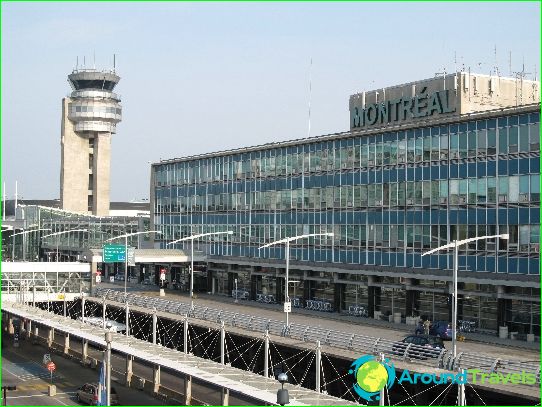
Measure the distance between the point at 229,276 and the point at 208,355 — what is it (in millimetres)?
31655

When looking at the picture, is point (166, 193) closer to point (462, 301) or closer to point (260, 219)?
point (260, 219)

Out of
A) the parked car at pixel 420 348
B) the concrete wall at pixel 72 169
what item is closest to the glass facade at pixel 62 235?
the concrete wall at pixel 72 169

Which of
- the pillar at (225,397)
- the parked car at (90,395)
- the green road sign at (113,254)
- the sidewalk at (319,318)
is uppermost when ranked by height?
the green road sign at (113,254)

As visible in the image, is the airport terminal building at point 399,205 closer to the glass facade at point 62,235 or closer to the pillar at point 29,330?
the pillar at point 29,330

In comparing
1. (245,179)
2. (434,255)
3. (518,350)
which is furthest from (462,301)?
(245,179)

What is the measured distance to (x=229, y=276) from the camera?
105625 millimetres

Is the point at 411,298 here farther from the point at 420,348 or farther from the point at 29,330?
the point at 29,330

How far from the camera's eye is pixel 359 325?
7262 cm

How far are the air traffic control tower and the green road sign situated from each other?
9832 centimetres

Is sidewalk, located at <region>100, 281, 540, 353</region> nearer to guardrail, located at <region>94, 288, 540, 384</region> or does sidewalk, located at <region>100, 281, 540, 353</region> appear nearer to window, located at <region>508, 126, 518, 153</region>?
guardrail, located at <region>94, 288, 540, 384</region>

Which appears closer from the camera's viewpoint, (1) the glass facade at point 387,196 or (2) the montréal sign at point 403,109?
(1) the glass facade at point 387,196

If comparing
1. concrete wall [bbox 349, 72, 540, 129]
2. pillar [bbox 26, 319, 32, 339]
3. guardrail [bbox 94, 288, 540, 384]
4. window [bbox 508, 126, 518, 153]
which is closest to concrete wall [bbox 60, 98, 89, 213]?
pillar [bbox 26, 319, 32, 339]

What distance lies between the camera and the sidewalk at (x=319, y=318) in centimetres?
6397

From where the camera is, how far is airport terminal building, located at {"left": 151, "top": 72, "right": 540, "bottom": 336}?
67062 millimetres
